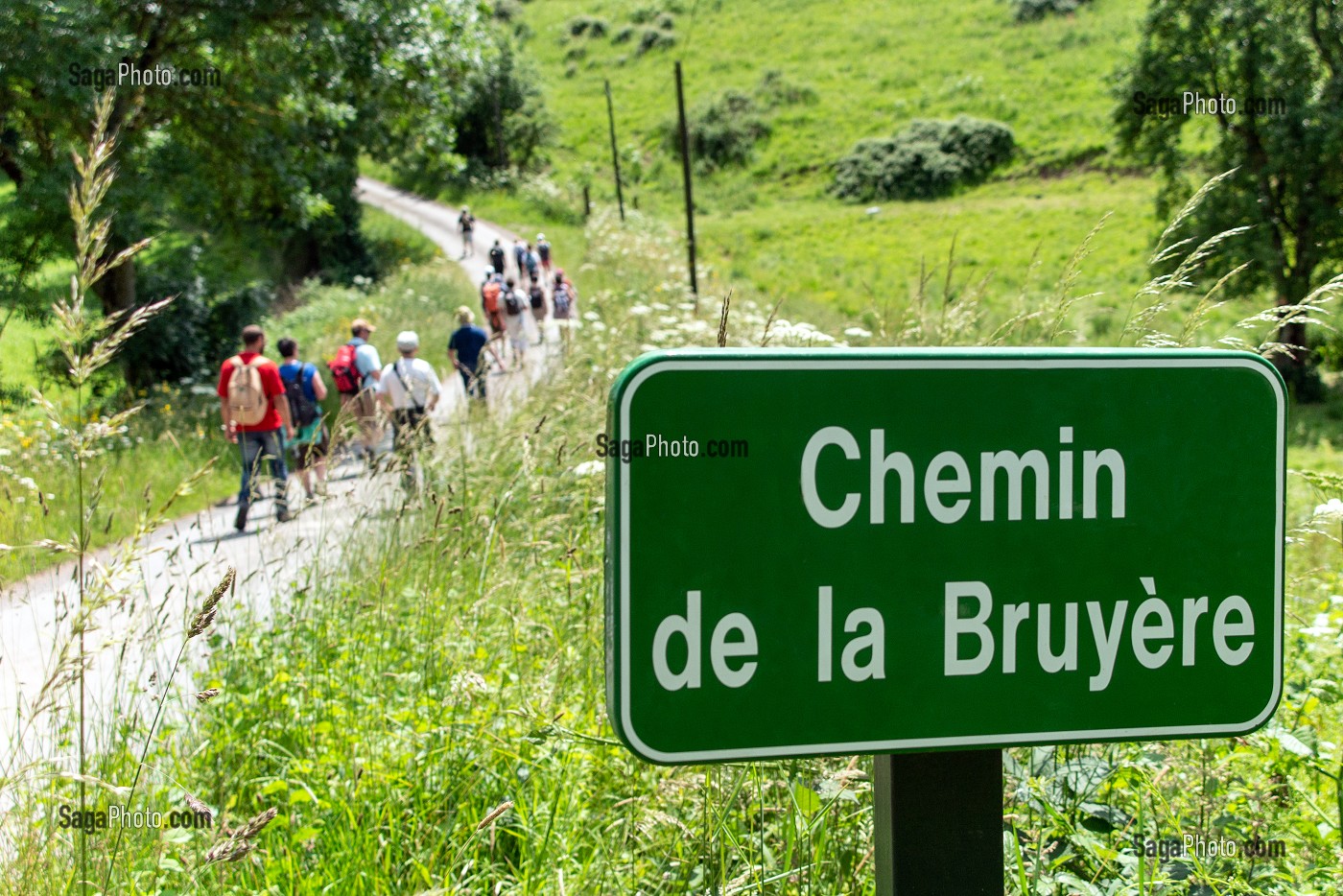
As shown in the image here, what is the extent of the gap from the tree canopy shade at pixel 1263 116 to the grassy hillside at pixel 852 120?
229cm

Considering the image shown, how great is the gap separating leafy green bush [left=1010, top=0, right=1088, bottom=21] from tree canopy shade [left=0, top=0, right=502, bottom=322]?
77416 millimetres

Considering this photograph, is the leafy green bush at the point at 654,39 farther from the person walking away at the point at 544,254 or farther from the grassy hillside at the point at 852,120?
the person walking away at the point at 544,254

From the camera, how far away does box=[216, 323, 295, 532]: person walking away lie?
Result: 8648 millimetres

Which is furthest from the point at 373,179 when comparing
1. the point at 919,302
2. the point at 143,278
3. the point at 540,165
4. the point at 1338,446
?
the point at 919,302

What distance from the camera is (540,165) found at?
65.3m

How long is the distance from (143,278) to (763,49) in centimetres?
8073

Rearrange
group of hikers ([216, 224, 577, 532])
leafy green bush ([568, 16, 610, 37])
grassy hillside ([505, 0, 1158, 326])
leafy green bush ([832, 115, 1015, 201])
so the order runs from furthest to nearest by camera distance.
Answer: leafy green bush ([568, 16, 610, 37])
leafy green bush ([832, 115, 1015, 201])
grassy hillside ([505, 0, 1158, 326])
group of hikers ([216, 224, 577, 532])

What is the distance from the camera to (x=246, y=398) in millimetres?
8641

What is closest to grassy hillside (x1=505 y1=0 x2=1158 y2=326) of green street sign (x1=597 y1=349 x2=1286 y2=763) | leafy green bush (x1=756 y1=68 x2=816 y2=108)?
leafy green bush (x1=756 y1=68 x2=816 y2=108)

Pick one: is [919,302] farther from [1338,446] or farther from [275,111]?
[1338,446]

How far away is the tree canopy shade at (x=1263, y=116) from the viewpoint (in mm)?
24203

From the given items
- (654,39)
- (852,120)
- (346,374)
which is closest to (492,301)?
(346,374)

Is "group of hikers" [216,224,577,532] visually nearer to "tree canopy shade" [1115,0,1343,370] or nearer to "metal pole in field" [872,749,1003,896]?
"metal pole in field" [872,749,1003,896]

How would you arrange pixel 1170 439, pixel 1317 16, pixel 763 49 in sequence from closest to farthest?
pixel 1170 439 → pixel 1317 16 → pixel 763 49
